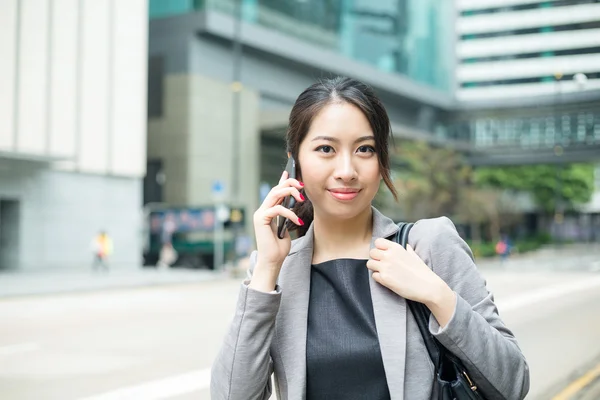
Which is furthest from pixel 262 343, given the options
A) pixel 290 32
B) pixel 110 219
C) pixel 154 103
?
pixel 290 32

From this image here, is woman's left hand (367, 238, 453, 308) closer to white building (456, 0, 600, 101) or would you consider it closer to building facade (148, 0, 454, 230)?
white building (456, 0, 600, 101)

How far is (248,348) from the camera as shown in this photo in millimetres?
1882

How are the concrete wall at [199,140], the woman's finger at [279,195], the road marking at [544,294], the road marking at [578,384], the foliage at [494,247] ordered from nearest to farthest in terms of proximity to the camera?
the woman's finger at [279,195], the road marking at [578,384], the road marking at [544,294], the concrete wall at [199,140], the foliage at [494,247]

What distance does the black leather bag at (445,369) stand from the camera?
5.78 ft

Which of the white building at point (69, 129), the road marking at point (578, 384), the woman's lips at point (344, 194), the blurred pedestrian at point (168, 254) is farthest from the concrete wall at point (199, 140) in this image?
the woman's lips at point (344, 194)

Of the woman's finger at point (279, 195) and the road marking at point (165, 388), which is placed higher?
the woman's finger at point (279, 195)

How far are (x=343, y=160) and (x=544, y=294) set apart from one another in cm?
1638

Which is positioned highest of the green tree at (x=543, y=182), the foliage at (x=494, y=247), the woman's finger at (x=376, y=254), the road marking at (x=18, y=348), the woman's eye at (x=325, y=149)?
the green tree at (x=543, y=182)

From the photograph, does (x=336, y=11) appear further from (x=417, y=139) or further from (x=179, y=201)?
(x=179, y=201)

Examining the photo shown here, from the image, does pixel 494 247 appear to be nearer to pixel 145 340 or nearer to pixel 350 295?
pixel 145 340

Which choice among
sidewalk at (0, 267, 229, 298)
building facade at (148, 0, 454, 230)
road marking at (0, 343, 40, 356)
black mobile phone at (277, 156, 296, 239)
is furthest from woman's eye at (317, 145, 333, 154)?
building facade at (148, 0, 454, 230)

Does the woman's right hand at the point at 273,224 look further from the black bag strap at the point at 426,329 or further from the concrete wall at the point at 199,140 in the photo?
the concrete wall at the point at 199,140

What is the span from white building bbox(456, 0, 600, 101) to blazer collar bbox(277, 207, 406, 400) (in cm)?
1187

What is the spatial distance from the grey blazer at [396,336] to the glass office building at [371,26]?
3304 centimetres
